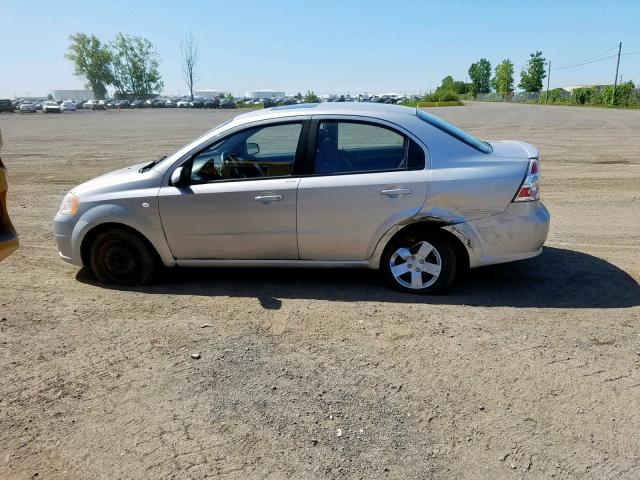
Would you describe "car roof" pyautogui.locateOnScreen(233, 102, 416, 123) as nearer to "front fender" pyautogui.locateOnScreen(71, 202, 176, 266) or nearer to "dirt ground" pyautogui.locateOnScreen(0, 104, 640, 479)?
"front fender" pyautogui.locateOnScreen(71, 202, 176, 266)

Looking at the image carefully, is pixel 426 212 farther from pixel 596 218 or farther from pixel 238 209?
pixel 596 218

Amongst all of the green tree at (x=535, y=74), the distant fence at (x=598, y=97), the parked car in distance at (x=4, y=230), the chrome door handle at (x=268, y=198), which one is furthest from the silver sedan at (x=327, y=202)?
the green tree at (x=535, y=74)

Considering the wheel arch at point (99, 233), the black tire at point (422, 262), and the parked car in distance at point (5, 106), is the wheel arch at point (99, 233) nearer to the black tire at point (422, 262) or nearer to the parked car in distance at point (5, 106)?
the black tire at point (422, 262)

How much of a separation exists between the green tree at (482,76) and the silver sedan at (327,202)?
13496 centimetres

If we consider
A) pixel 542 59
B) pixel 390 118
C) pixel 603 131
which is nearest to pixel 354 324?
pixel 390 118

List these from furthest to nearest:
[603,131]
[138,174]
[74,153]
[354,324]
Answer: [603,131], [74,153], [138,174], [354,324]

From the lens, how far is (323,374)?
346 centimetres

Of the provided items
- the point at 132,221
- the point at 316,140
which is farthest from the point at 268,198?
the point at 132,221

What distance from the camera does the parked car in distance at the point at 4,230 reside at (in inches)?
118

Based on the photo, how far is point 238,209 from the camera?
184 inches

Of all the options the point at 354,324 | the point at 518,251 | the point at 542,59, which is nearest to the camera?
the point at 354,324

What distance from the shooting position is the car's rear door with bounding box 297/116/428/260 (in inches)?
176

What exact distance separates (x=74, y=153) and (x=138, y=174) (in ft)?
45.7

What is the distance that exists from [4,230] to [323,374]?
2219mm
